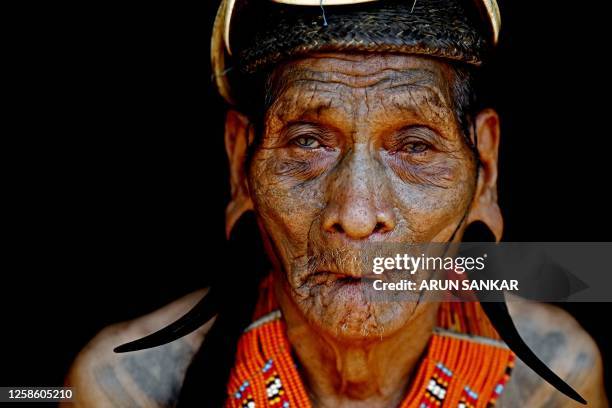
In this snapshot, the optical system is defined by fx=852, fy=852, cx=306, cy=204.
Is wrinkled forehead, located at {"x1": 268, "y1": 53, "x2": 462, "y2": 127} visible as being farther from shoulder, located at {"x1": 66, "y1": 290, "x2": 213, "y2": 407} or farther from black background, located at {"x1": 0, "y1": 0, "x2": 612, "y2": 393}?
black background, located at {"x1": 0, "y1": 0, "x2": 612, "y2": 393}

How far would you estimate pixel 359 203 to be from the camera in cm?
243

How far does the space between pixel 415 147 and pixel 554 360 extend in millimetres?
1062

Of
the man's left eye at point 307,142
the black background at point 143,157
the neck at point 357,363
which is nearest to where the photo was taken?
the man's left eye at point 307,142

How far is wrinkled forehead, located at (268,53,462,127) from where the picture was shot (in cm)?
253

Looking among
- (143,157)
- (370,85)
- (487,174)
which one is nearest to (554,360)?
(487,174)

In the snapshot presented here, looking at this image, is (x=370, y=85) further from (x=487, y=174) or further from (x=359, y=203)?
(x=487, y=174)

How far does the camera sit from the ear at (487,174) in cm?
289

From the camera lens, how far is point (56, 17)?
3.85 meters

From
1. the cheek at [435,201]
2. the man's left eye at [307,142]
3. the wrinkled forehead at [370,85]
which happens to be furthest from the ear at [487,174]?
the man's left eye at [307,142]

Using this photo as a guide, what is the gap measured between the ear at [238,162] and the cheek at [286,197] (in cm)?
17

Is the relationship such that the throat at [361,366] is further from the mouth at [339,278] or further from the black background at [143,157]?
the black background at [143,157]

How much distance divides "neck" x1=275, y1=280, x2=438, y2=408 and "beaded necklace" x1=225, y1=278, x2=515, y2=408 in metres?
0.05

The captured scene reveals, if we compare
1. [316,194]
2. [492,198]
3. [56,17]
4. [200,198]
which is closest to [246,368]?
[316,194]

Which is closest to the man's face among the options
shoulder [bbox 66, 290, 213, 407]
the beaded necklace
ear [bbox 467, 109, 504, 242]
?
ear [bbox 467, 109, 504, 242]
